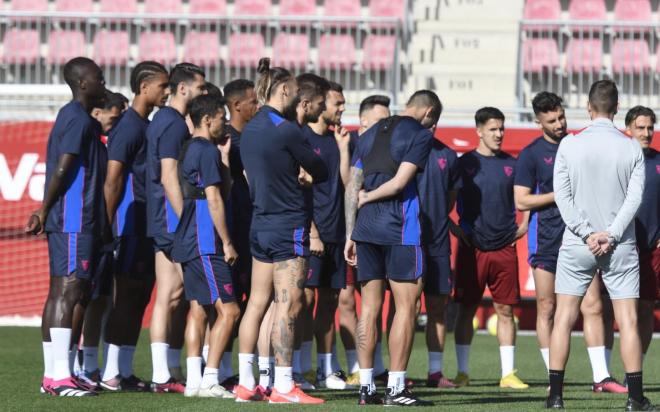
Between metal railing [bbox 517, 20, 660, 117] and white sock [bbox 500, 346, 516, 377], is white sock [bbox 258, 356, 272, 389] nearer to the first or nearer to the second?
white sock [bbox 500, 346, 516, 377]

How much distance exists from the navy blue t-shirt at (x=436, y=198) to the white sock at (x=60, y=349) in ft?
8.99

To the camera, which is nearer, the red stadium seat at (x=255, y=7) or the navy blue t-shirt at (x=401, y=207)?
the navy blue t-shirt at (x=401, y=207)

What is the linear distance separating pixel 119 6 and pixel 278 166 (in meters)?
12.8

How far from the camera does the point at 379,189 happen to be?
7863 mm

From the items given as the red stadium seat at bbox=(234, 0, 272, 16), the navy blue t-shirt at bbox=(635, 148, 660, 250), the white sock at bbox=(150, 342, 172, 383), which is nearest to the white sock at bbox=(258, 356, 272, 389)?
the white sock at bbox=(150, 342, 172, 383)

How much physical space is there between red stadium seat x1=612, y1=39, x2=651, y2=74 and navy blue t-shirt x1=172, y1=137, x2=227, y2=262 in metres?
10.2

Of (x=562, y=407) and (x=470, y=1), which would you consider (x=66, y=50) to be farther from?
(x=562, y=407)

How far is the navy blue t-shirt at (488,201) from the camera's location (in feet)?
33.6

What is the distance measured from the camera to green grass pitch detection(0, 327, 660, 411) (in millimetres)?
7746

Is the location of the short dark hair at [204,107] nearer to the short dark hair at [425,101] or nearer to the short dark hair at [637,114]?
the short dark hair at [425,101]

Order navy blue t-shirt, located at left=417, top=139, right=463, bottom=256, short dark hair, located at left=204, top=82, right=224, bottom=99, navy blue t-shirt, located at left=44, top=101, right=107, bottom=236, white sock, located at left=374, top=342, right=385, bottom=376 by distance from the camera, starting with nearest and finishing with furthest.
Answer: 1. navy blue t-shirt, located at left=44, top=101, right=107, bottom=236
2. short dark hair, located at left=204, top=82, right=224, bottom=99
3. navy blue t-shirt, located at left=417, top=139, right=463, bottom=256
4. white sock, located at left=374, top=342, right=385, bottom=376

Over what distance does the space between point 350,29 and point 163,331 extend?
1006 cm

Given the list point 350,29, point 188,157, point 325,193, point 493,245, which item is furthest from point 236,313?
point 350,29

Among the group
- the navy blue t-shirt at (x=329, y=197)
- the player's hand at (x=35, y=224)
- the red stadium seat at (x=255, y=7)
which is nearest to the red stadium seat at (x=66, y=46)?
the red stadium seat at (x=255, y=7)
